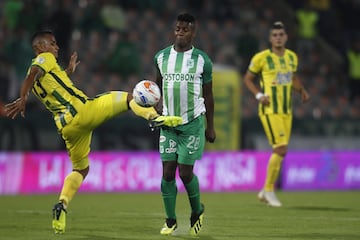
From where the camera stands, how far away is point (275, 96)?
14.3 m

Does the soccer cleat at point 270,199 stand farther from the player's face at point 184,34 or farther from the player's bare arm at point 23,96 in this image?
the player's bare arm at point 23,96

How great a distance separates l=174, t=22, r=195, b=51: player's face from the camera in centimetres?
1003

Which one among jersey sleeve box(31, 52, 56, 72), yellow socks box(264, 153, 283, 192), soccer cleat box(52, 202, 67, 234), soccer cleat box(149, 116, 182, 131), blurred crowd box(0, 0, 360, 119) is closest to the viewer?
soccer cleat box(149, 116, 182, 131)

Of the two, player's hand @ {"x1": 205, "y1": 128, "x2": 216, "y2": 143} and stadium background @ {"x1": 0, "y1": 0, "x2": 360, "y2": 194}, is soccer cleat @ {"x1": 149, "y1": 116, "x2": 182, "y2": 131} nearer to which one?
player's hand @ {"x1": 205, "y1": 128, "x2": 216, "y2": 143}

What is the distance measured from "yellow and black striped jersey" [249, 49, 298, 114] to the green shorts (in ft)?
14.3

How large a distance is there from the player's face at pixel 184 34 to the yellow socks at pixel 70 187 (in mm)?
1795

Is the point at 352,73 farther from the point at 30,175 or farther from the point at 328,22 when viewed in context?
the point at 30,175

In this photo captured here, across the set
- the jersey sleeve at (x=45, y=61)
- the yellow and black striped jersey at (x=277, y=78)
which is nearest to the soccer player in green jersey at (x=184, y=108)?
the jersey sleeve at (x=45, y=61)

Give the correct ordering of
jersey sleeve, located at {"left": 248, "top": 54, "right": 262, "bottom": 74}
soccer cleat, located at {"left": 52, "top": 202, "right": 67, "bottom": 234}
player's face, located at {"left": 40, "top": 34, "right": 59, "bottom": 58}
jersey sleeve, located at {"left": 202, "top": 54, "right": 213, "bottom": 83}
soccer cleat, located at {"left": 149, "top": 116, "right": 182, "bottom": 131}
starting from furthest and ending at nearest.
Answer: jersey sleeve, located at {"left": 248, "top": 54, "right": 262, "bottom": 74} → player's face, located at {"left": 40, "top": 34, "right": 59, "bottom": 58} → jersey sleeve, located at {"left": 202, "top": 54, "right": 213, "bottom": 83} → soccer cleat, located at {"left": 52, "top": 202, "right": 67, "bottom": 234} → soccer cleat, located at {"left": 149, "top": 116, "right": 182, "bottom": 131}

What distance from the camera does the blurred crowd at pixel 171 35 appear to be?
20.8 m

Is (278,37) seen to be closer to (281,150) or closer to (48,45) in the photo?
(281,150)

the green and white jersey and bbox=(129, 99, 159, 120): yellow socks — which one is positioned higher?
the green and white jersey

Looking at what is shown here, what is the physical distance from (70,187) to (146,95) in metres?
1.40

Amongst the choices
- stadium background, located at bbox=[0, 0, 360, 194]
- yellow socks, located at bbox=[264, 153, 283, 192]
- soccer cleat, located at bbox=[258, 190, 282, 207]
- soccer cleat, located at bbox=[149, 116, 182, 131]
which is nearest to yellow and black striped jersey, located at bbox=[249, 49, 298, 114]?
yellow socks, located at bbox=[264, 153, 283, 192]
